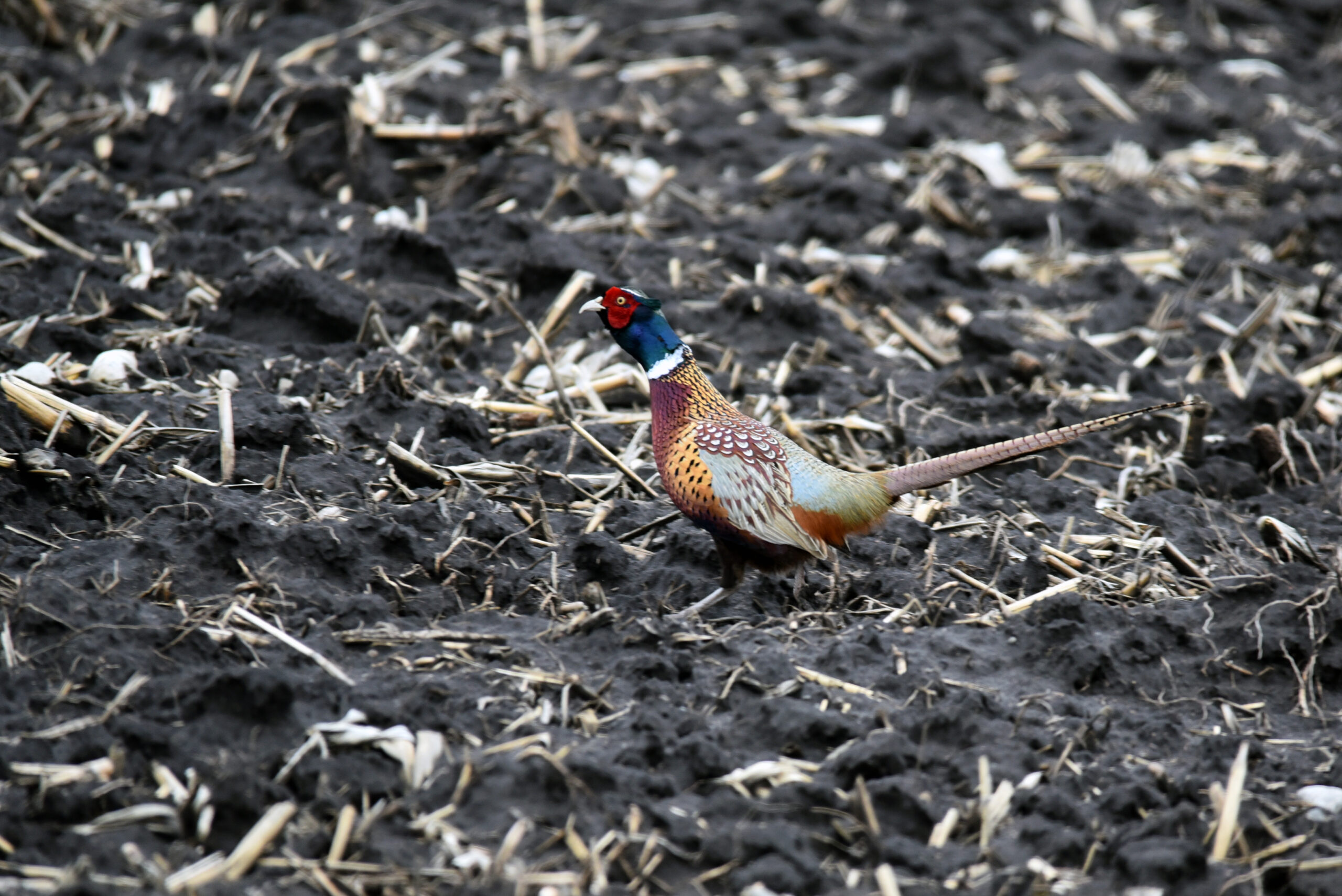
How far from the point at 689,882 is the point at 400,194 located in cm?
409

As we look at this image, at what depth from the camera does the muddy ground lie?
8.73 ft

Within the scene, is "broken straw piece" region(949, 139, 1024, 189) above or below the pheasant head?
below

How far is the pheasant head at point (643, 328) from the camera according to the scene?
380 centimetres

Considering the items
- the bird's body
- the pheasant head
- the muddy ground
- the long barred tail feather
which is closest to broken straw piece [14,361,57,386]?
the muddy ground

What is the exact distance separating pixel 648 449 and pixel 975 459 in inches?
48.1

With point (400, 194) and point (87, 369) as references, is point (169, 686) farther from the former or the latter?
point (400, 194)

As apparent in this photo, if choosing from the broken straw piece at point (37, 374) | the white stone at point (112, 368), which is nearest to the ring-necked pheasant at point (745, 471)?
the white stone at point (112, 368)

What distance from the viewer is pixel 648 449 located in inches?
174

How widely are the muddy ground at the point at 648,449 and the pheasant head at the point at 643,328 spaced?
520 millimetres

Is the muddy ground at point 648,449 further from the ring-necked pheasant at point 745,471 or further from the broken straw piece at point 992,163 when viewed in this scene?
the ring-necked pheasant at point 745,471

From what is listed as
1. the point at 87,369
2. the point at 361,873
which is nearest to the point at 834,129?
the point at 87,369

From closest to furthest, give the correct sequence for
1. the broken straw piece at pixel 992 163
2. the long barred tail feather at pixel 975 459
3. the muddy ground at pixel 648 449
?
the muddy ground at pixel 648 449 < the long barred tail feather at pixel 975 459 < the broken straw piece at pixel 992 163

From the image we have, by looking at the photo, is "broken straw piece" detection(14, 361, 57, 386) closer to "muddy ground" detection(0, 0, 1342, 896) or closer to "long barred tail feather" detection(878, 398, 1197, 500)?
"muddy ground" detection(0, 0, 1342, 896)

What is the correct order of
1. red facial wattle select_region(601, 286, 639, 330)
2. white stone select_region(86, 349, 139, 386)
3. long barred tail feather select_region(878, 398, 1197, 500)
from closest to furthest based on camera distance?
long barred tail feather select_region(878, 398, 1197, 500)
red facial wattle select_region(601, 286, 639, 330)
white stone select_region(86, 349, 139, 386)
